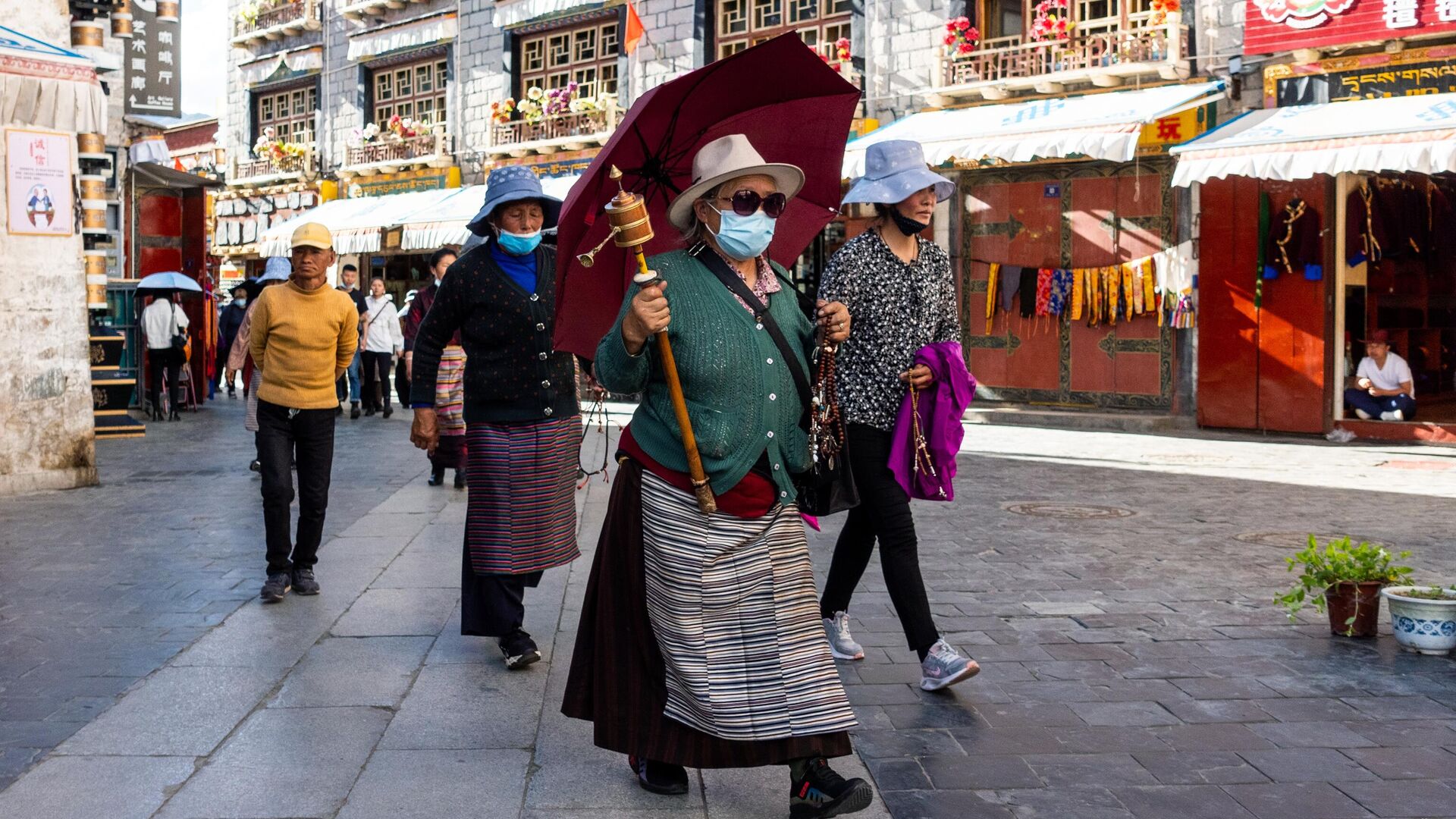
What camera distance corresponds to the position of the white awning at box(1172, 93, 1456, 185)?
12.6 meters

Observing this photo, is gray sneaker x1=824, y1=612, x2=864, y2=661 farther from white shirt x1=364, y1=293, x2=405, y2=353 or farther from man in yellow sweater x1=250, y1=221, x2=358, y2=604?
white shirt x1=364, y1=293, x2=405, y2=353

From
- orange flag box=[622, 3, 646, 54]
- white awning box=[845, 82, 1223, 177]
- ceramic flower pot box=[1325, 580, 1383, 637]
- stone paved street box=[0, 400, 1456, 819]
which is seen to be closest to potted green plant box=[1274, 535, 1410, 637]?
ceramic flower pot box=[1325, 580, 1383, 637]

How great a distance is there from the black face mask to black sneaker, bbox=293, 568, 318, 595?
3.30m

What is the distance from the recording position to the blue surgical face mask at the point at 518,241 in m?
5.39

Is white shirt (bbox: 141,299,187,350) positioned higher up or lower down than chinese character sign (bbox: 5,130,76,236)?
lower down

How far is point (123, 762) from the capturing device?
13.5 feet

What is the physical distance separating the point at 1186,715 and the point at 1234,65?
42.2 feet

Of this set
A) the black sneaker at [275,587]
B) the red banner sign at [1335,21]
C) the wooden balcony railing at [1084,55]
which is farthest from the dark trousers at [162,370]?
the red banner sign at [1335,21]

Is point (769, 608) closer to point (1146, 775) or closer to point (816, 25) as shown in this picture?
point (1146, 775)

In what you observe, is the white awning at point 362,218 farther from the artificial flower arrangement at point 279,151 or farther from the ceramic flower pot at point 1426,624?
the ceramic flower pot at point 1426,624

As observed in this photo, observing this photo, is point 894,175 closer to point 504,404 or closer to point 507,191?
point 507,191

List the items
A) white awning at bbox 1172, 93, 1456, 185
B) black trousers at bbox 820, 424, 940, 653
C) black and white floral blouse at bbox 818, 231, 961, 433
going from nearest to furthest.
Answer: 1. black trousers at bbox 820, 424, 940, 653
2. black and white floral blouse at bbox 818, 231, 961, 433
3. white awning at bbox 1172, 93, 1456, 185

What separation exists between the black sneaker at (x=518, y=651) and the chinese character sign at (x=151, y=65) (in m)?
20.3

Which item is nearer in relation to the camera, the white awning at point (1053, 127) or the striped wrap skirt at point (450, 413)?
the striped wrap skirt at point (450, 413)
